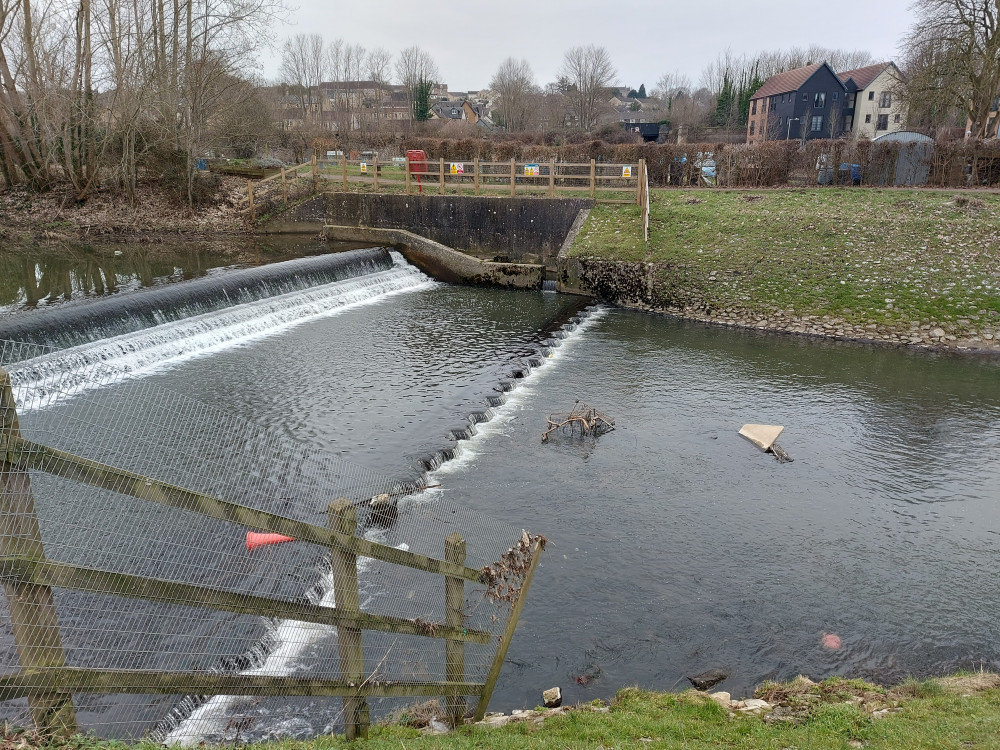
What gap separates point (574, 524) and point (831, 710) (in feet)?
14.0

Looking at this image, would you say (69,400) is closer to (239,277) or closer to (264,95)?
(239,277)

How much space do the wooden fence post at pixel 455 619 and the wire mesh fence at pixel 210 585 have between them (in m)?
0.02

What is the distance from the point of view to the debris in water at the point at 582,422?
12.4m

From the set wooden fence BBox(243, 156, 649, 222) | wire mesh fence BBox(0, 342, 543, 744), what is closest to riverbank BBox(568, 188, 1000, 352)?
wooden fence BBox(243, 156, 649, 222)

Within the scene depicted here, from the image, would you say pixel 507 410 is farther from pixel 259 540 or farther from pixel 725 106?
pixel 725 106

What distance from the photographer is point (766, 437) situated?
12.1 m

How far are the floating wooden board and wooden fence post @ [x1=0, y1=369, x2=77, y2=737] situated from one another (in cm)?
1093

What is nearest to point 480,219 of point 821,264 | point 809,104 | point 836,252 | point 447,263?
point 447,263

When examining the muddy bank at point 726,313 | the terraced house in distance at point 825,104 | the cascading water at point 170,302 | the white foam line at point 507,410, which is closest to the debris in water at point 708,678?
the white foam line at point 507,410

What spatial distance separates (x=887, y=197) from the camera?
25.1 metres

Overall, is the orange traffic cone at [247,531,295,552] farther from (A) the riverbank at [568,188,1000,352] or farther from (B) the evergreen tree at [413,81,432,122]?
(B) the evergreen tree at [413,81,432,122]

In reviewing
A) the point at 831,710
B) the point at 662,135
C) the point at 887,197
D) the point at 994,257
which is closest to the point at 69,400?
the point at 831,710

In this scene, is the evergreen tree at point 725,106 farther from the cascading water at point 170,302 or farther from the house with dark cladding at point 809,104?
the cascading water at point 170,302

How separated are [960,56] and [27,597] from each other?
43.8m
